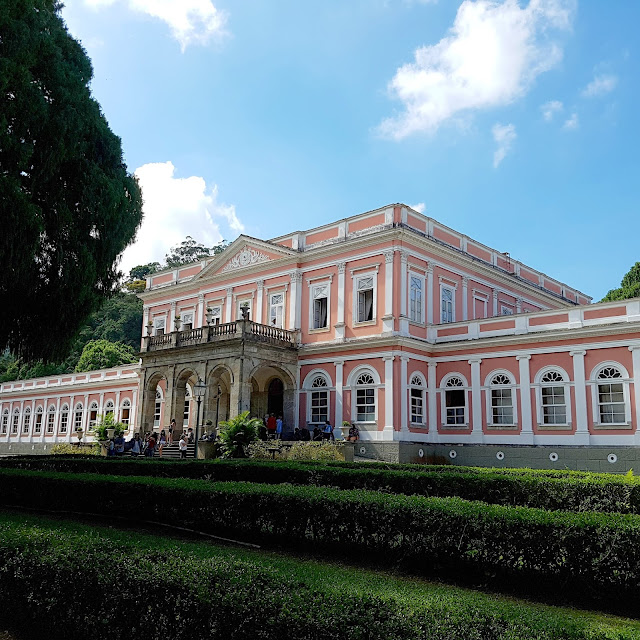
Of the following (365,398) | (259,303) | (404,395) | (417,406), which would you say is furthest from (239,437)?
(259,303)

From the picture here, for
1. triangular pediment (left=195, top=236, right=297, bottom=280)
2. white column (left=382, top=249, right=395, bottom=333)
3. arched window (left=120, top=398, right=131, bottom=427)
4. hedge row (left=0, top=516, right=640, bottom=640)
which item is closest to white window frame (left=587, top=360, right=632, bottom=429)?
white column (left=382, top=249, right=395, bottom=333)

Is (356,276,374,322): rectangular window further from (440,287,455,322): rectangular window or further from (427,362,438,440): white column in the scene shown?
(440,287,455,322): rectangular window

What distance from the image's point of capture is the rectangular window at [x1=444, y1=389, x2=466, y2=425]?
2456cm

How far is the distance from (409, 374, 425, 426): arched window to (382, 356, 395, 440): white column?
Result: 41.1 inches

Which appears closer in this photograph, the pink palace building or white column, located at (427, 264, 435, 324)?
the pink palace building

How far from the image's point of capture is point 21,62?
484 inches

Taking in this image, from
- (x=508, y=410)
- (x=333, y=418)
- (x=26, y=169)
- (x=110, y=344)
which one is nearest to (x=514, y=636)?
(x=26, y=169)

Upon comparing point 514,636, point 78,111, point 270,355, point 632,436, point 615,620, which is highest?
point 78,111

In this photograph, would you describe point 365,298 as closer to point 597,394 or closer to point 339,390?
Result: point 339,390

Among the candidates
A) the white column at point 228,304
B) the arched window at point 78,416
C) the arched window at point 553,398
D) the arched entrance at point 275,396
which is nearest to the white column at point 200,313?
the white column at point 228,304

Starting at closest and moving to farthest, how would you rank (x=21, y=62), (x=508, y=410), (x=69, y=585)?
(x=69, y=585) < (x=21, y=62) < (x=508, y=410)

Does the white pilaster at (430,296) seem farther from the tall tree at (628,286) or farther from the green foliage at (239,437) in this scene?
the tall tree at (628,286)

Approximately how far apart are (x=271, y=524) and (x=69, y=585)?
149 inches

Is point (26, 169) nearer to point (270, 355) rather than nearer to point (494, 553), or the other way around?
point (494, 553)
